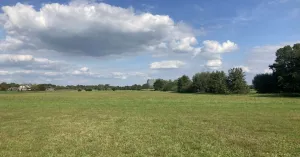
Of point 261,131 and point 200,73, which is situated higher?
point 200,73

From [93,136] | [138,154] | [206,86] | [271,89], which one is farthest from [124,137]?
[206,86]

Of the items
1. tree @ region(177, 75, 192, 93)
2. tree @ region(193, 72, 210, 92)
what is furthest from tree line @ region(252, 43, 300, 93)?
tree @ region(177, 75, 192, 93)

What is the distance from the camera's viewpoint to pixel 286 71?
71312mm

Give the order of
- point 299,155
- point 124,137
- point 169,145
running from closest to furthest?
point 299,155, point 169,145, point 124,137

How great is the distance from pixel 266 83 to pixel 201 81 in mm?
39742

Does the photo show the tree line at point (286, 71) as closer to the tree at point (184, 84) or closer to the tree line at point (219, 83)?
the tree line at point (219, 83)

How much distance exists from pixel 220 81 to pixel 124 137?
9464 centimetres

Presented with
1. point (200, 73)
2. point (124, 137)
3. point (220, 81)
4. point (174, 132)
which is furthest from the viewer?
point (200, 73)

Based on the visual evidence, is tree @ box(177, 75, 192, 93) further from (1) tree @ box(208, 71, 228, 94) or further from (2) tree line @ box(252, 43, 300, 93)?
(2) tree line @ box(252, 43, 300, 93)

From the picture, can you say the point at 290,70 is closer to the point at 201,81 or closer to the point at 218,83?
the point at 218,83

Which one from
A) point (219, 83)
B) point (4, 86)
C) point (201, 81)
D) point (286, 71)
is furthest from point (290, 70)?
point (4, 86)

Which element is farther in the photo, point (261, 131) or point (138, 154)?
point (261, 131)

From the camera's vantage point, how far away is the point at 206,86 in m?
124

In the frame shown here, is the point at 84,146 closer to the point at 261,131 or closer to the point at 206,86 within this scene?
the point at 261,131
